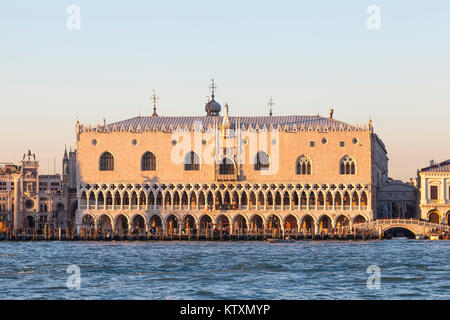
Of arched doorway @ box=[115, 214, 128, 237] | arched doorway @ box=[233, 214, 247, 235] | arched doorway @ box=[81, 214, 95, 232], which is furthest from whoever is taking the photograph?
arched doorway @ box=[81, 214, 95, 232]

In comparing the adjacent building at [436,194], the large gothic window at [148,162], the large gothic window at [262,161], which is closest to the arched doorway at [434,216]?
the adjacent building at [436,194]

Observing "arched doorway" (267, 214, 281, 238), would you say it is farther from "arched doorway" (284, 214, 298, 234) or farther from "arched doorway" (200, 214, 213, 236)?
"arched doorway" (200, 214, 213, 236)

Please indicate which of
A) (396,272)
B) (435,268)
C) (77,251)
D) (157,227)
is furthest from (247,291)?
(157,227)

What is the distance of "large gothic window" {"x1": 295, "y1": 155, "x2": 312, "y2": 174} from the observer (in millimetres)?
89062

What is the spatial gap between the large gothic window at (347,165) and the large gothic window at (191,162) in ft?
44.8

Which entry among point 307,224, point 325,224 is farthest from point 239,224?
point 325,224

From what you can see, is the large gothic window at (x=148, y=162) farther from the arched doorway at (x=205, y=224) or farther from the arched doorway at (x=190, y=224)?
the arched doorway at (x=205, y=224)

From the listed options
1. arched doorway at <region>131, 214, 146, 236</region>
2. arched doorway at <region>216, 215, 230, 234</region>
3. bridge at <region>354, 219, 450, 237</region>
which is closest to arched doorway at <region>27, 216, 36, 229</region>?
arched doorway at <region>131, 214, 146, 236</region>

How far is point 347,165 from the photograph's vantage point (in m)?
88.8

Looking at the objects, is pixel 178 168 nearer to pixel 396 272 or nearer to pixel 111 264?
pixel 111 264

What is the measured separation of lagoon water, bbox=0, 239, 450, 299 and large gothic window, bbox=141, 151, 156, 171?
71.6 feet

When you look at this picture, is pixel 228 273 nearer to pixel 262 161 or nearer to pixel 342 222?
pixel 262 161

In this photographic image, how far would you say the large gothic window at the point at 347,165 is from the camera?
291ft
